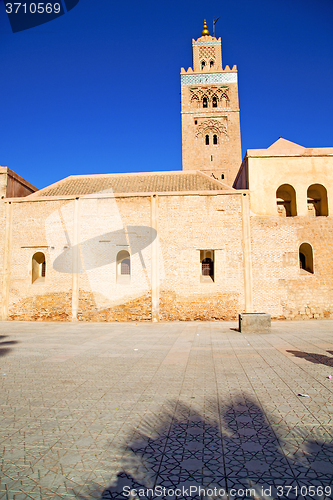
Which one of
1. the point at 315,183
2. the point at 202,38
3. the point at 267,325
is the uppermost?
the point at 202,38

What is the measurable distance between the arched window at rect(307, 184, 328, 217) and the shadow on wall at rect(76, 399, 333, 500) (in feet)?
46.1

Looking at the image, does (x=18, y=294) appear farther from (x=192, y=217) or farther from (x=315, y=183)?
(x=315, y=183)

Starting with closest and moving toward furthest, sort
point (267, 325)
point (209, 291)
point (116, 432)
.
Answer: point (116, 432), point (267, 325), point (209, 291)

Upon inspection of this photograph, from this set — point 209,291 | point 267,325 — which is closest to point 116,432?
point 267,325

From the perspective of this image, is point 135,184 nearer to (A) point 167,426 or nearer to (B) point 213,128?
(A) point 167,426

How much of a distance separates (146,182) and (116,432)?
14457mm

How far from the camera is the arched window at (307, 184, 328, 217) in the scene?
597 inches

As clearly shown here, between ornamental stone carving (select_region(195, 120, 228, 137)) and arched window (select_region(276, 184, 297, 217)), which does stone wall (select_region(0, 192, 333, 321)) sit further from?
ornamental stone carving (select_region(195, 120, 228, 137))

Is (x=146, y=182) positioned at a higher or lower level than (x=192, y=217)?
higher

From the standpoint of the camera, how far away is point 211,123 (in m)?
32.8

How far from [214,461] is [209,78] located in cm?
3738

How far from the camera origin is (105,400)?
4105mm

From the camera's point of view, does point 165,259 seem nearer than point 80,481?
A: No

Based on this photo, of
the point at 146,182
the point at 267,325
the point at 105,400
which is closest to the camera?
the point at 105,400
